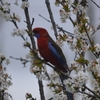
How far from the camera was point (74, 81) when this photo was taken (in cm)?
211

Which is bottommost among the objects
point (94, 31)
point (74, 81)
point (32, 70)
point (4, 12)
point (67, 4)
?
point (74, 81)

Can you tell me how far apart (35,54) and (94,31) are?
0.54m

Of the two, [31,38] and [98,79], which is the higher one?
[31,38]

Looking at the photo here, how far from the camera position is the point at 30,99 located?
8.47 feet

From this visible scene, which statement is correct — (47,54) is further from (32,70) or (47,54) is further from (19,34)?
(32,70)

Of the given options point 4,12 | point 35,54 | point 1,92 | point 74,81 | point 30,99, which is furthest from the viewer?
point 4,12

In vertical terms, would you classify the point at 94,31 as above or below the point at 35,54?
A: above

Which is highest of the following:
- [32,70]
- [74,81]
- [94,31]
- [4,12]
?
[4,12]

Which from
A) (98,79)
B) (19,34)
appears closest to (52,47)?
(19,34)

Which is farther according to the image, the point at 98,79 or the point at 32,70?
the point at 32,70

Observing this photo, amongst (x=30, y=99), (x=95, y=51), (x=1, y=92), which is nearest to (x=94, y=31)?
(x=95, y=51)

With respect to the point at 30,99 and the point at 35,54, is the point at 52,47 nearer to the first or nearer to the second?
the point at 30,99

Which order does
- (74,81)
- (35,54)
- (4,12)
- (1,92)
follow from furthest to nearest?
(4,12) < (1,92) < (35,54) < (74,81)

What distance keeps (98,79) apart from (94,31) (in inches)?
22.3
